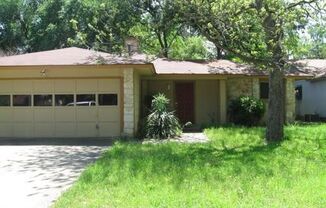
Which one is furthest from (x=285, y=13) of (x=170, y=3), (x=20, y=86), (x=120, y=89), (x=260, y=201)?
(x=20, y=86)

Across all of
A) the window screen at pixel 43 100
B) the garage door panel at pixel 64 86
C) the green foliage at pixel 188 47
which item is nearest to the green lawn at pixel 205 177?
the garage door panel at pixel 64 86

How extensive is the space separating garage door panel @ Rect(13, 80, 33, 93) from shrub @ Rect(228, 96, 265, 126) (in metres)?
9.65

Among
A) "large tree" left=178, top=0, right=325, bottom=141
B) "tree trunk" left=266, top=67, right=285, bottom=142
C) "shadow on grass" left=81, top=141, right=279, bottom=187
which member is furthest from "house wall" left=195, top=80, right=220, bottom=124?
"shadow on grass" left=81, top=141, right=279, bottom=187

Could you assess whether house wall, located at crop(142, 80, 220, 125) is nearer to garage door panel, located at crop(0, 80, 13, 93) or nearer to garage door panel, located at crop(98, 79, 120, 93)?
garage door panel, located at crop(98, 79, 120, 93)

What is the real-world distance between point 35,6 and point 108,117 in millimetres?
26226

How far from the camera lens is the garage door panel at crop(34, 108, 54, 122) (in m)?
19.4

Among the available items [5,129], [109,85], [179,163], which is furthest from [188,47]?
[179,163]

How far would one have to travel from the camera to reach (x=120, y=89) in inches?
750

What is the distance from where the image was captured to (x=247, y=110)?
23.4 meters

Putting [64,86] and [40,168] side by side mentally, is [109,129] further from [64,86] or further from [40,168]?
[40,168]

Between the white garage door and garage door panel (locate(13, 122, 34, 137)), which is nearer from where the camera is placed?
the white garage door

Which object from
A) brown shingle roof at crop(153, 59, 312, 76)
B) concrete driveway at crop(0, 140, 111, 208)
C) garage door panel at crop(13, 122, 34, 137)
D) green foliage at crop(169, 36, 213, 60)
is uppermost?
green foliage at crop(169, 36, 213, 60)

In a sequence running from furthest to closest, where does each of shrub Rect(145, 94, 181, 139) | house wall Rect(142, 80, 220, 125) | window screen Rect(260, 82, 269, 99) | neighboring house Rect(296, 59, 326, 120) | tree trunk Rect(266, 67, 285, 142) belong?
1. neighboring house Rect(296, 59, 326, 120)
2. window screen Rect(260, 82, 269, 99)
3. house wall Rect(142, 80, 220, 125)
4. shrub Rect(145, 94, 181, 139)
5. tree trunk Rect(266, 67, 285, 142)

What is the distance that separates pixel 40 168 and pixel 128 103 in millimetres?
6978
